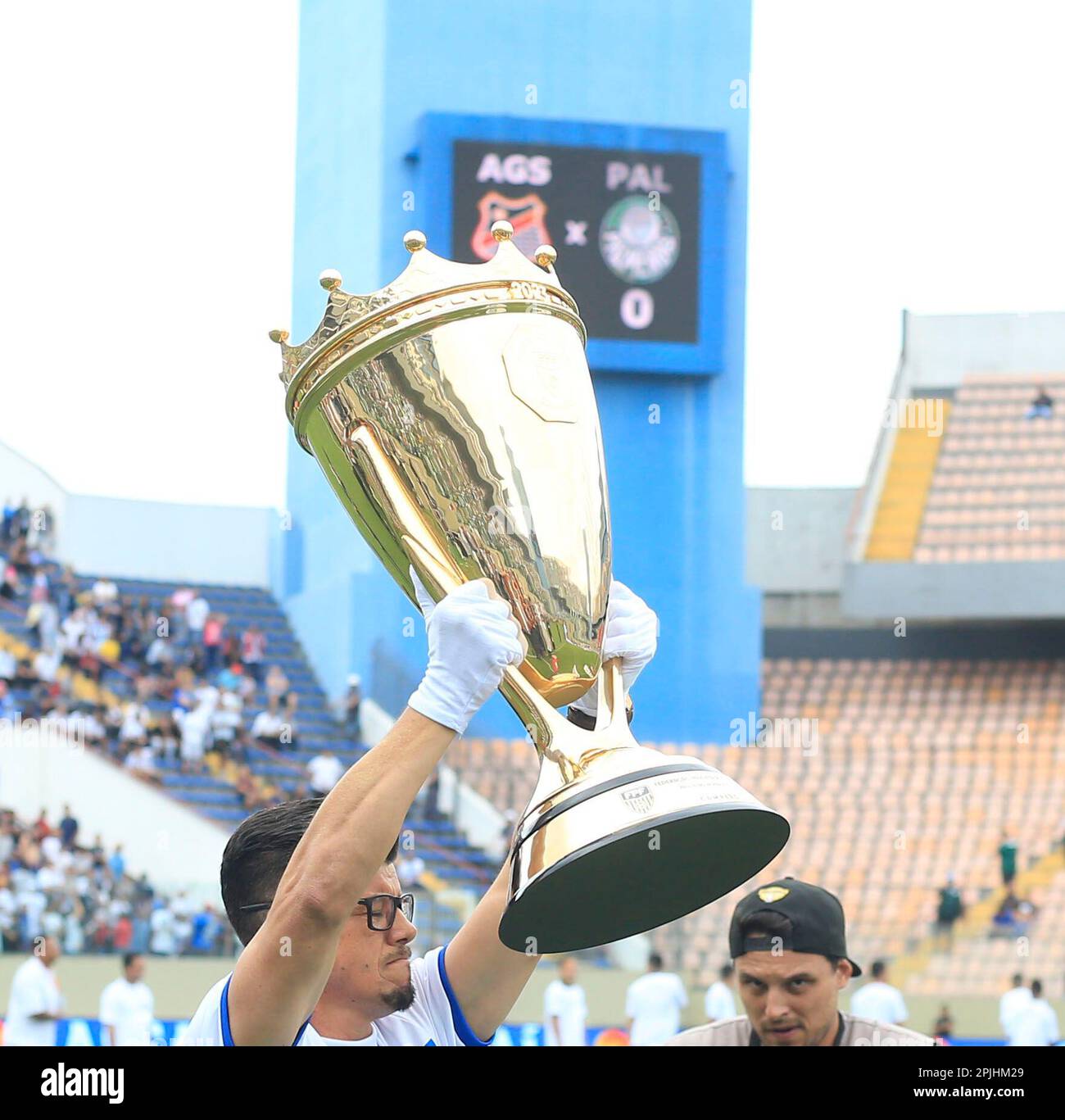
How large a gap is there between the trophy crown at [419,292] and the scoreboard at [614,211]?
47.4 ft

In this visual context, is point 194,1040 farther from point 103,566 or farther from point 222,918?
point 103,566

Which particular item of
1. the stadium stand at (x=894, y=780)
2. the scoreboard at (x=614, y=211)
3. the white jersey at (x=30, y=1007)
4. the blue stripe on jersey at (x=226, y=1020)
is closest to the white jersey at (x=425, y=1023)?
the blue stripe on jersey at (x=226, y=1020)

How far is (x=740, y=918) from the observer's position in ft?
8.78

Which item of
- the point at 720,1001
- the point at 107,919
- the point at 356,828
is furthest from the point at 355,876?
the point at 107,919

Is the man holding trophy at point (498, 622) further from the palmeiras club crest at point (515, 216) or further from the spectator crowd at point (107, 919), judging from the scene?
the palmeiras club crest at point (515, 216)

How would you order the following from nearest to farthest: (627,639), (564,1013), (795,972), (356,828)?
1. (356,828)
2. (627,639)
3. (795,972)
4. (564,1013)

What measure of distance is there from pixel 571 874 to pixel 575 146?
15583 millimetres

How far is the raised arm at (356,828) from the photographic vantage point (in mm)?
1839

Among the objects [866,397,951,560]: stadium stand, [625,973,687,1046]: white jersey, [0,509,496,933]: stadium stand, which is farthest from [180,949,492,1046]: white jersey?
[866,397,951,560]: stadium stand

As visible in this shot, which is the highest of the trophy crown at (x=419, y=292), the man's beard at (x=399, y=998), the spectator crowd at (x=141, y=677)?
the trophy crown at (x=419, y=292)

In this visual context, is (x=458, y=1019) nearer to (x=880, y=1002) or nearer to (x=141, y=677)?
(x=880, y=1002)

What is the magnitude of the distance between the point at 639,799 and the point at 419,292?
59 centimetres

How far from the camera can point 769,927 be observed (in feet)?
8.67

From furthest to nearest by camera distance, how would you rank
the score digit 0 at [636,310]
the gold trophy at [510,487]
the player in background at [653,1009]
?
the score digit 0 at [636,310] → the player in background at [653,1009] → the gold trophy at [510,487]
